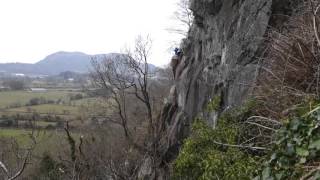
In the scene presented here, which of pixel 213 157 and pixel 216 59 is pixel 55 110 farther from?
pixel 213 157

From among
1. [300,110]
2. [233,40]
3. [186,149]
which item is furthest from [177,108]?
[300,110]

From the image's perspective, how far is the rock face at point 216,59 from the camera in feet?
39.6

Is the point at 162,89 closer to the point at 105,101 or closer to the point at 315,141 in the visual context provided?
the point at 105,101

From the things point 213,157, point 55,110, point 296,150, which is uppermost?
point 296,150

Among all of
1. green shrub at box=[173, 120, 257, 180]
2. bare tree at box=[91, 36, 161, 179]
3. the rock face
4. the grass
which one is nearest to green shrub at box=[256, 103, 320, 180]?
green shrub at box=[173, 120, 257, 180]

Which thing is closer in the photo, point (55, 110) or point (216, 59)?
point (216, 59)

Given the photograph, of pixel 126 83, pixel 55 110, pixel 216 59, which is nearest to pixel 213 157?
pixel 216 59

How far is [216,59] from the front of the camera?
1468cm

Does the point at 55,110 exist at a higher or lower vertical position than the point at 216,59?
lower

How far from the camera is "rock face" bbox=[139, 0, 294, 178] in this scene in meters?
12.1

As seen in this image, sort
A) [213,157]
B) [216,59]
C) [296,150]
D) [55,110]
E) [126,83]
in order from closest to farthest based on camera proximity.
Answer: [296,150] → [213,157] → [216,59] → [126,83] → [55,110]

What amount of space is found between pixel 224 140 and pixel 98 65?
89.9 ft

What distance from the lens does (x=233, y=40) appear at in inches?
523

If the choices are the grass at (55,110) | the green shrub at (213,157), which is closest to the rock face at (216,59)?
the green shrub at (213,157)
